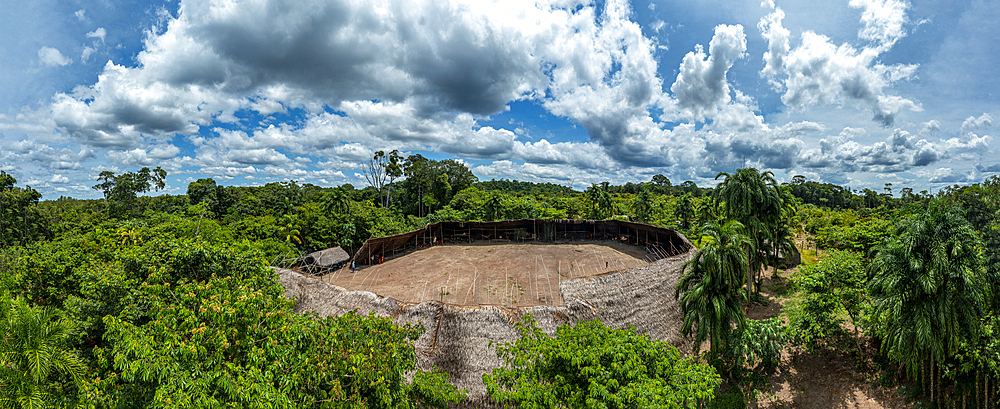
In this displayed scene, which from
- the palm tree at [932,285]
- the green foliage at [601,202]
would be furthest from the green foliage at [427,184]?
the palm tree at [932,285]

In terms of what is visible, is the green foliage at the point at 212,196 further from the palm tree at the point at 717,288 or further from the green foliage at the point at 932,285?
the green foliage at the point at 932,285

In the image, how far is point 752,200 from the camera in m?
17.5

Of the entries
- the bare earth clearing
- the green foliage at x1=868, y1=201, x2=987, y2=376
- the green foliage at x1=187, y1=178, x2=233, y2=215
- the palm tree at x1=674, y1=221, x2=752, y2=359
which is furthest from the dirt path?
the green foliage at x1=187, y1=178, x2=233, y2=215

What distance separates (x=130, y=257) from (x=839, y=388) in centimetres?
2306

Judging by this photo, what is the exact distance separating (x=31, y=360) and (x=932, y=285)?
1971cm

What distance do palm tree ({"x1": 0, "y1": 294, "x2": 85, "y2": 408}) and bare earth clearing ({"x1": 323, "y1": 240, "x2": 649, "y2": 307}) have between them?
48.5 feet

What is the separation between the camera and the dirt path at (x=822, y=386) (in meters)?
13.0

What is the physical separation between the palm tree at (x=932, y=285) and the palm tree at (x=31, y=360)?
19288 mm

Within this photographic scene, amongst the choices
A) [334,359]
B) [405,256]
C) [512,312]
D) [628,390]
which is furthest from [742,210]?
[405,256]

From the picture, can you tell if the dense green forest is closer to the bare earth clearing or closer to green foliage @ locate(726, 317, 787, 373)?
green foliage @ locate(726, 317, 787, 373)

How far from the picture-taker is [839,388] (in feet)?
44.9

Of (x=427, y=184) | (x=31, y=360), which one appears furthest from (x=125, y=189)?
(x=31, y=360)

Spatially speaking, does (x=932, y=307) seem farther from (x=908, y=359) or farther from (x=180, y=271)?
(x=180, y=271)

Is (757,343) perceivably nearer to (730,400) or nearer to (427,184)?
(730,400)
